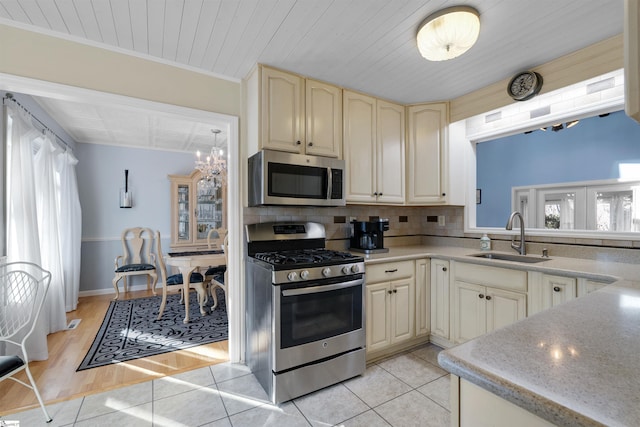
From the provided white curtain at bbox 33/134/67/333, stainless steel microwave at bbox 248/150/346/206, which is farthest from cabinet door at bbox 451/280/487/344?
white curtain at bbox 33/134/67/333

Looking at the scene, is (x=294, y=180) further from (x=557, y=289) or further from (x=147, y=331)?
(x=147, y=331)

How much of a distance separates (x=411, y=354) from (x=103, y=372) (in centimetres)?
256

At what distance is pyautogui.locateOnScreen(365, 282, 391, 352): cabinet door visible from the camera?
2281mm

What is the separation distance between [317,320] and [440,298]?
1228mm

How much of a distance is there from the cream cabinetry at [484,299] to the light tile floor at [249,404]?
0.46 metres

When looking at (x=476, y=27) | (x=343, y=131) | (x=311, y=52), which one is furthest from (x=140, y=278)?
(x=476, y=27)

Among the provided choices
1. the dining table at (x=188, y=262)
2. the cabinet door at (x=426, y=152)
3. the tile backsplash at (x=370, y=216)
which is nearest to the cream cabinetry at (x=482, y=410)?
the tile backsplash at (x=370, y=216)

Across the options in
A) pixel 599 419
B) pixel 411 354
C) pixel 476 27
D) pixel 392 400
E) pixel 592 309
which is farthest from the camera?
pixel 411 354

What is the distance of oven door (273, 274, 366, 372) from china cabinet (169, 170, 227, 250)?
12.1ft

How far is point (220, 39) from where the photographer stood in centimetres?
189

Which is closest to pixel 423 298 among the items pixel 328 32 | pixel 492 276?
pixel 492 276

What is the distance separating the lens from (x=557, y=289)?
1.81 meters

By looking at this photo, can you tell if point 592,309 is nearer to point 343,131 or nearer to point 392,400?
point 392,400

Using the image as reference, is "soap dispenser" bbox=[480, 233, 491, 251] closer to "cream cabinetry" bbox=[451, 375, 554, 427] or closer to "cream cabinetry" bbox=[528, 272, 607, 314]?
"cream cabinetry" bbox=[528, 272, 607, 314]
